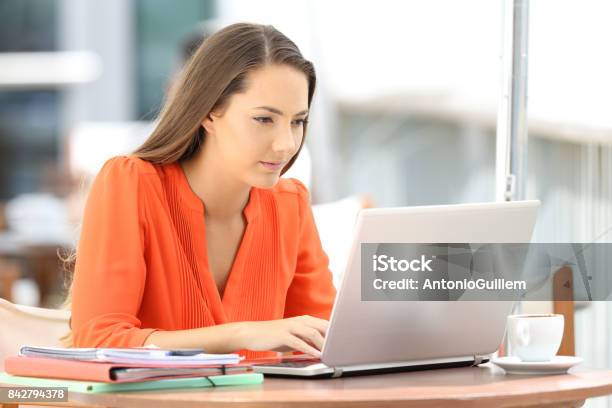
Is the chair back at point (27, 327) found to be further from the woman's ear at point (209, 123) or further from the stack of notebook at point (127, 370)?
the stack of notebook at point (127, 370)

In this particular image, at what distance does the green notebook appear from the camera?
3.95ft

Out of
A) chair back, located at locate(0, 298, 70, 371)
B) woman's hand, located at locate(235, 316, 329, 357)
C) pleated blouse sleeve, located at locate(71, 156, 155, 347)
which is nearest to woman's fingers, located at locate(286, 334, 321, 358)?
woman's hand, located at locate(235, 316, 329, 357)

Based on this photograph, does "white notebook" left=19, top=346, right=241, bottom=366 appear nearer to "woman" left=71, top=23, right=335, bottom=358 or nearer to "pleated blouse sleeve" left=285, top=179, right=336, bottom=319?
"woman" left=71, top=23, right=335, bottom=358

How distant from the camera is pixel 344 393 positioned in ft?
3.85

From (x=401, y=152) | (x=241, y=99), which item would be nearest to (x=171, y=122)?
(x=241, y=99)

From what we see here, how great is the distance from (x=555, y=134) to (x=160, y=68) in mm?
6499

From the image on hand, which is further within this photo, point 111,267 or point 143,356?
point 111,267

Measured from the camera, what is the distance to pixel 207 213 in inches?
71.4

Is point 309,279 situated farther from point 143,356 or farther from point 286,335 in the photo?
point 143,356

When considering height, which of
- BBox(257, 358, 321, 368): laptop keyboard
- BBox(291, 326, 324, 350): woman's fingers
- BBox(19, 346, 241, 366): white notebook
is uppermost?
BBox(291, 326, 324, 350): woman's fingers

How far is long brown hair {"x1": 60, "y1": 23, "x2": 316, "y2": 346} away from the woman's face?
20mm

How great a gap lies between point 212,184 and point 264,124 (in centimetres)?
18

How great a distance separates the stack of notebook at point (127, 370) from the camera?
1193 mm

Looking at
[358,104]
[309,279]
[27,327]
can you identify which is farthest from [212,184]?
[358,104]
